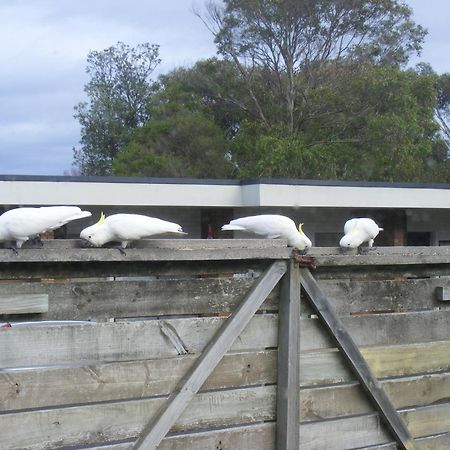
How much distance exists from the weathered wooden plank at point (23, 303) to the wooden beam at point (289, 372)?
3.88ft

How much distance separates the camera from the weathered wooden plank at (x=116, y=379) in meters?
3.36

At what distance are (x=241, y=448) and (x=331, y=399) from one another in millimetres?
569

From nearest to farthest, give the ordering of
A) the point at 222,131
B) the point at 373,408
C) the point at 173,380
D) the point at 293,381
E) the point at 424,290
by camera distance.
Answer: the point at 173,380
the point at 293,381
the point at 373,408
the point at 424,290
the point at 222,131

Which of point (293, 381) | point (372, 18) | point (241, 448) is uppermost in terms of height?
point (372, 18)

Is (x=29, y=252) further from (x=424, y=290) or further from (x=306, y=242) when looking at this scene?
(x=424, y=290)

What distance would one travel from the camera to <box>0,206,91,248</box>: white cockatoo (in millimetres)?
3693

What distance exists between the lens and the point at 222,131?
117ft

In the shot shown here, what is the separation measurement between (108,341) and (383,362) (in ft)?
5.19

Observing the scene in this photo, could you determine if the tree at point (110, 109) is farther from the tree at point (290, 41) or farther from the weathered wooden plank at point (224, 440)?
the weathered wooden plank at point (224, 440)

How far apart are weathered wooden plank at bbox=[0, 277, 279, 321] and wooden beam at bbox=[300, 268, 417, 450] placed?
0.32 m

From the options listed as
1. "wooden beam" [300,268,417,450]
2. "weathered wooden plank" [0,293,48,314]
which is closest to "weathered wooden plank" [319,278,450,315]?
"wooden beam" [300,268,417,450]

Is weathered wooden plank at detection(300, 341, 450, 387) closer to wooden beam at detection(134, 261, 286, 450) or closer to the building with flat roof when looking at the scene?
wooden beam at detection(134, 261, 286, 450)

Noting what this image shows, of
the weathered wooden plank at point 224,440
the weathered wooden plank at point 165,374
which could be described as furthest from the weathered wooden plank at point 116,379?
the weathered wooden plank at point 224,440

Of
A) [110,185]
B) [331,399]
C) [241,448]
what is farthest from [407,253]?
[110,185]
